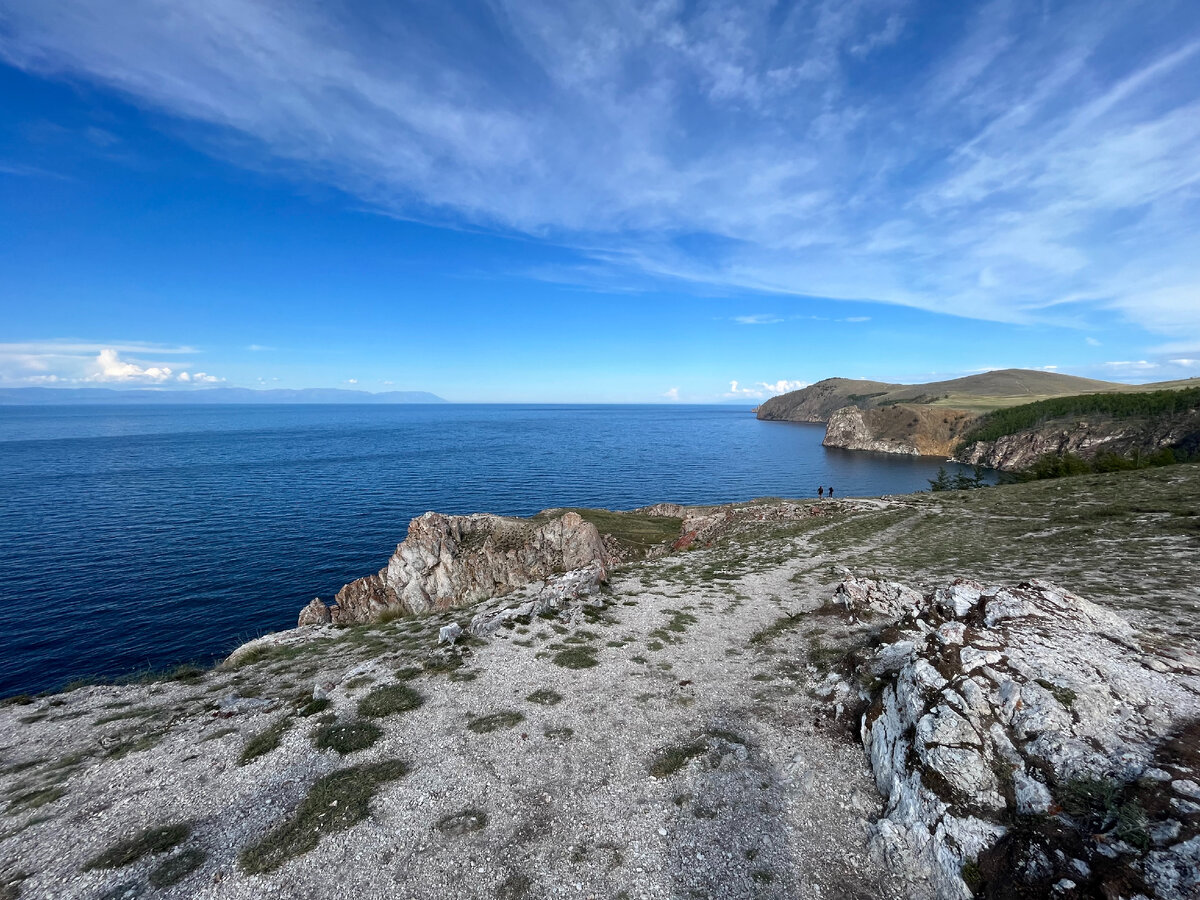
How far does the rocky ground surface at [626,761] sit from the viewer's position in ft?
34.0

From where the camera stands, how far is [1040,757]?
36.0ft

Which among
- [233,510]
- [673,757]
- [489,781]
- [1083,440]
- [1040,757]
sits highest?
[1083,440]

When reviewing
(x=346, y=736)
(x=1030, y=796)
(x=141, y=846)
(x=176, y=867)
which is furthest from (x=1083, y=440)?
(x=141, y=846)

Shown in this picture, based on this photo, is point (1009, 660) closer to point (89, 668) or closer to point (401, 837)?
point (401, 837)

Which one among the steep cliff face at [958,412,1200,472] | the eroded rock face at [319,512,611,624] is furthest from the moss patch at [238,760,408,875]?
the steep cliff face at [958,412,1200,472]

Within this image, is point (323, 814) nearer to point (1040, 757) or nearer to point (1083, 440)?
point (1040, 757)

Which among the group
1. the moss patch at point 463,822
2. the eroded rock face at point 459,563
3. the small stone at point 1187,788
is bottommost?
the eroded rock face at point 459,563

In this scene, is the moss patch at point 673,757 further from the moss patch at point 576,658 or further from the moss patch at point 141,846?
the moss patch at point 141,846

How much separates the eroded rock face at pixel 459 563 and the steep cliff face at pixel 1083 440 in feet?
485

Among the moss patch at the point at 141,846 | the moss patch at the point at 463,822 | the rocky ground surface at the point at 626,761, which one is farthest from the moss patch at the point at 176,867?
the moss patch at the point at 463,822

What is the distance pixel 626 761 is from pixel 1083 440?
194 metres

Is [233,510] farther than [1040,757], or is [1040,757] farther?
[233,510]

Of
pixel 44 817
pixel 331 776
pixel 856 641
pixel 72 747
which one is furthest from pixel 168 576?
pixel 856 641

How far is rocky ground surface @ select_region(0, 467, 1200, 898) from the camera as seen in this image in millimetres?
10375
